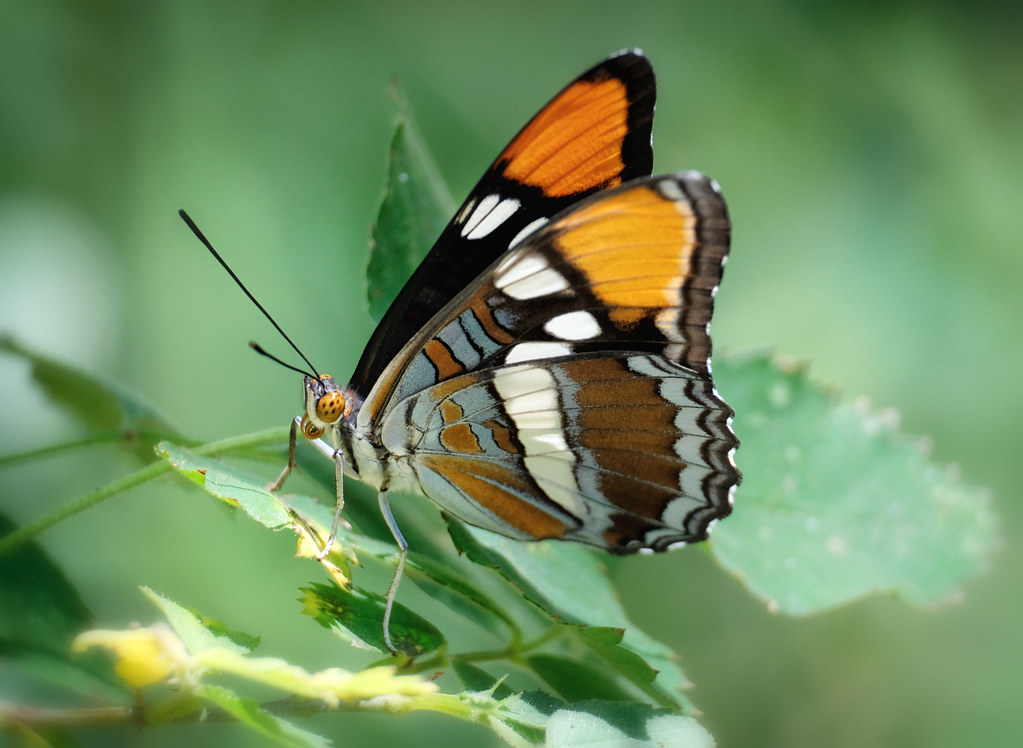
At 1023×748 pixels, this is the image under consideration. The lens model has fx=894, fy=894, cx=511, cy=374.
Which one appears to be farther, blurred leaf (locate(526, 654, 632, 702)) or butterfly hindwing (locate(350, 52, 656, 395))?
butterfly hindwing (locate(350, 52, 656, 395))

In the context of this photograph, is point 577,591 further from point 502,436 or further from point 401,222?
point 401,222

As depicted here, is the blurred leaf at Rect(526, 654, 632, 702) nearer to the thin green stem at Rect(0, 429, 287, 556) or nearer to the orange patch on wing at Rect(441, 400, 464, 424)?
the orange patch on wing at Rect(441, 400, 464, 424)

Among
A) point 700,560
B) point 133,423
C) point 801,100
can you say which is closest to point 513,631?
point 133,423

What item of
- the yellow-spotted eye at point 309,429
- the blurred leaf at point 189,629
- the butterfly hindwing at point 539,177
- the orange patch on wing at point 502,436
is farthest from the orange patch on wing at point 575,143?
the blurred leaf at point 189,629

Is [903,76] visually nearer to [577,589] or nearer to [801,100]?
[801,100]

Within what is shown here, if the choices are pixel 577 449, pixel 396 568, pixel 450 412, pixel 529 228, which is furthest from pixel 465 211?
pixel 396 568

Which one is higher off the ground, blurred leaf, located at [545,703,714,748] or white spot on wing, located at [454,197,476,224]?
white spot on wing, located at [454,197,476,224]

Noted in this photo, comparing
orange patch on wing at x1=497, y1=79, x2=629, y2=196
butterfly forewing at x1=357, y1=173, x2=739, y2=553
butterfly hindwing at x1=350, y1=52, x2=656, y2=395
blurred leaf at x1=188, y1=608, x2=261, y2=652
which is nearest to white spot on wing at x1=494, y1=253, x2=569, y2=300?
butterfly forewing at x1=357, y1=173, x2=739, y2=553

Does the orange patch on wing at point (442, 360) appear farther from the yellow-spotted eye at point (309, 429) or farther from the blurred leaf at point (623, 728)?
the blurred leaf at point (623, 728)
